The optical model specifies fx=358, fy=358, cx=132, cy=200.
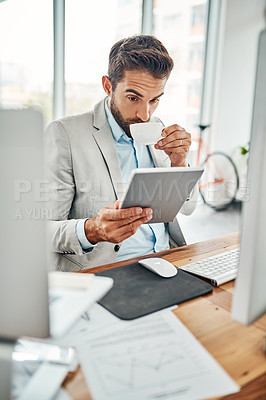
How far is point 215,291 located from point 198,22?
Answer: 4.15m

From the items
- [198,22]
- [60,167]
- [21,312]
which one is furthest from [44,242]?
[198,22]

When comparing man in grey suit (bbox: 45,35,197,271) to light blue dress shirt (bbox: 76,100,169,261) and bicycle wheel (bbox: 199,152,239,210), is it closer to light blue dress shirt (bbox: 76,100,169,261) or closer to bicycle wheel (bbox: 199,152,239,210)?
light blue dress shirt (bbox: 76,100,169,261)

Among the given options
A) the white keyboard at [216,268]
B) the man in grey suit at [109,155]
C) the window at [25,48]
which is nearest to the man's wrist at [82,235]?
the man in grey suit at [109,155]

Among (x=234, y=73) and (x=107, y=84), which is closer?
(x=107, y=84)

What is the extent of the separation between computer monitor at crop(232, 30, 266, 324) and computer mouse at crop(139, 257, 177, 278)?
411 millimetres

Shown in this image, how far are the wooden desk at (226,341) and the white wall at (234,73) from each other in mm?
3736

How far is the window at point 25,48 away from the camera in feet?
9.05

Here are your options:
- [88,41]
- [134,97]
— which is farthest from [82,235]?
[88,41]

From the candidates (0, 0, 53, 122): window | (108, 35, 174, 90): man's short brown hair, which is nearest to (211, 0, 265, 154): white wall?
(0, 0, 53, 122): window

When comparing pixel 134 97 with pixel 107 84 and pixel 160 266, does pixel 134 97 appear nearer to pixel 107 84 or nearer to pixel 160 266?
pixel 107 84

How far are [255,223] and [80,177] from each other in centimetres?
92

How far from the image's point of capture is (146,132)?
4.27ft

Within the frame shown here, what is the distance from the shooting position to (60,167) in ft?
4.37

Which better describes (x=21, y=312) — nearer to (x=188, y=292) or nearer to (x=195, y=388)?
(x=195, y=388)
